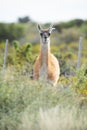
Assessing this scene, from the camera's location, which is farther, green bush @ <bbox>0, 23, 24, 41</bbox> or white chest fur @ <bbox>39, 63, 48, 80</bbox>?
green bush @ <bbox>0, 23, 24, 41</bbox>

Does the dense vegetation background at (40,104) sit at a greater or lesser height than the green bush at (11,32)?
greater

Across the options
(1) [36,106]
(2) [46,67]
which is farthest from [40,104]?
(2) [46,67]

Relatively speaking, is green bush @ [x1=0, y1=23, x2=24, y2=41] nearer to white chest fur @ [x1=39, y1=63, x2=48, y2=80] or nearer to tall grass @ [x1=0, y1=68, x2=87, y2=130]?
white chest fur @ [x1=39, y1=63, x2=48, y2=80]

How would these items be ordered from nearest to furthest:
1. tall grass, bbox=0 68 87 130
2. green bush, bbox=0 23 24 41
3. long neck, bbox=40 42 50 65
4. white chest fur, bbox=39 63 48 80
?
1. tall grass, bbox=0 68 87 130
2. white chest fur, bbox=39 63 48 80
3. long neck, bbox=40 42 50 65
4. green bush, bbox=0 23 24 41

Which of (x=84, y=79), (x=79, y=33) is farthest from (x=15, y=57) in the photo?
(x=79, y=33)

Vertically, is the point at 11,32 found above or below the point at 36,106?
below

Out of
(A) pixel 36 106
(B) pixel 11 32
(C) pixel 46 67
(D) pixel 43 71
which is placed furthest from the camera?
(B) pixel 11 32

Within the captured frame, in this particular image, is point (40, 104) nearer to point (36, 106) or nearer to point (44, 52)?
point (36, 106)

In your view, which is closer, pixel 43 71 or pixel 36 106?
pixel 36 106

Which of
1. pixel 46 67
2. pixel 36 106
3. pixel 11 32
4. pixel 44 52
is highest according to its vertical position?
pixel 44 52

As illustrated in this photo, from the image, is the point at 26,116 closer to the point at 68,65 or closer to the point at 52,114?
the point at 52,114

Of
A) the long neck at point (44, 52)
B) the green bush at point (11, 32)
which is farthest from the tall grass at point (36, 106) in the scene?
the green bush at point (11, 32)

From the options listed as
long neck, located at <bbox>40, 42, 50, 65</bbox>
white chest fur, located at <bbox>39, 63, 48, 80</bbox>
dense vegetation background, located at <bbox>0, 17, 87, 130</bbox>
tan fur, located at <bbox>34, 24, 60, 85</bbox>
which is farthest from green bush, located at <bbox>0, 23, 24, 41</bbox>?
dense vegetation background, located at <bbox>0, 17, 87, 130</bbox>

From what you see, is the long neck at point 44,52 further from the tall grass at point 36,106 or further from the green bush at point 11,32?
the green bush at point 11,32
